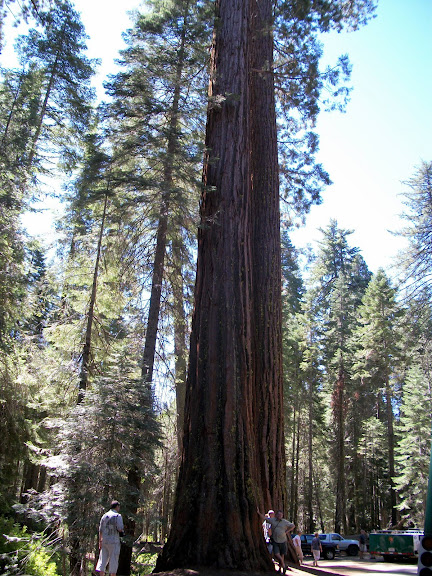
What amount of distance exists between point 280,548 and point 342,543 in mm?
20804

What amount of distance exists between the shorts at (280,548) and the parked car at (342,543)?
760 inches

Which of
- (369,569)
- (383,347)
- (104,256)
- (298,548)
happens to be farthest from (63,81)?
(383,347)

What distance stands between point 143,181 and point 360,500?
105 ft

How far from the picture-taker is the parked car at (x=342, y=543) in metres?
24.1

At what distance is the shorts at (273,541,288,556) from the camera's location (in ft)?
22.8

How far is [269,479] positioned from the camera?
711 centimetres

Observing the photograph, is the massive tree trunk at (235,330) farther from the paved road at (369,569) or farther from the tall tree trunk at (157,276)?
the paved road at (369,569)

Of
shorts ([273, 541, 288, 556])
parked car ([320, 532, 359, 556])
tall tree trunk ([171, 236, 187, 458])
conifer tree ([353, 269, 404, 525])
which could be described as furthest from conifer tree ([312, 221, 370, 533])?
shorts ([273, 541, 288, 556])

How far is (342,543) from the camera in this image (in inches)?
975

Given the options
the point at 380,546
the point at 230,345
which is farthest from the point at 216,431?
the point at 380,546

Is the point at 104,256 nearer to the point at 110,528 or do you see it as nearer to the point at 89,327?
the point at 89,327

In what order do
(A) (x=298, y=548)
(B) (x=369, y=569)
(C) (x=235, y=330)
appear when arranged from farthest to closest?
(B) (x=369, y=569), (A) (x=298, y=548), (C) (x=235, y=330)

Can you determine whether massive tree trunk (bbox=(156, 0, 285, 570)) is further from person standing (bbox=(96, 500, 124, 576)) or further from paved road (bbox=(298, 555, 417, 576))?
paved road (bbox=(298, 555, 417, 576))

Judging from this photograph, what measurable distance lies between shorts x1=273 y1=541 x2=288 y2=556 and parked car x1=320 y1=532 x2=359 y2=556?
1930 cm
